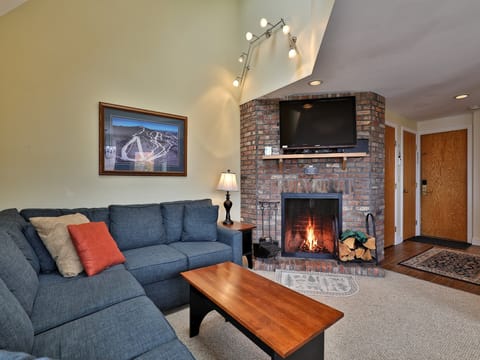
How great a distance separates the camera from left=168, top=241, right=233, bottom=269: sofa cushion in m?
2.24

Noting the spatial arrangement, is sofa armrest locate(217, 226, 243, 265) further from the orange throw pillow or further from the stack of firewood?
the stack of firewood

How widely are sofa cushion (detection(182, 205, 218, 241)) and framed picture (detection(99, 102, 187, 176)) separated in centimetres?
64

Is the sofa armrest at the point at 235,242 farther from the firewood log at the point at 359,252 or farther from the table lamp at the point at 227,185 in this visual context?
the firewood log at the point at 359,252

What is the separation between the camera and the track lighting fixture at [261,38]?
8.54 ft

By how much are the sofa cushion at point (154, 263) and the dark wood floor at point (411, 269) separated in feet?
8.72

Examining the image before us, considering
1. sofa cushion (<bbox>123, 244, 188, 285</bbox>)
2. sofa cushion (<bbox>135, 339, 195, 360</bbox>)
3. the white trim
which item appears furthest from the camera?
the white trim

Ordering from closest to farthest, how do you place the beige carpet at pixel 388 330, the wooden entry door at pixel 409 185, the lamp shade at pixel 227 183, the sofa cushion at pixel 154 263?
1. the beige carpet at pixel 388 330
2. the sofa cushion at pixel 154 263
3. the lamp shade at pixel 227 183
4. the wooden entry door at pixel 409 185

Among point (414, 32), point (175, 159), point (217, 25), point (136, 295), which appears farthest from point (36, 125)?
point (414, 32)

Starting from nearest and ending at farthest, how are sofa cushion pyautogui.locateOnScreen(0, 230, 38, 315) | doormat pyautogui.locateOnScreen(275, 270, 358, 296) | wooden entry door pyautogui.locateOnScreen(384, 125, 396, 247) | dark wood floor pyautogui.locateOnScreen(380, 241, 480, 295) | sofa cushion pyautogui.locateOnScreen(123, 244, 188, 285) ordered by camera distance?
sofa cushion pyautogui.locateOnScreen(0, 230, 38, 315) → sofa cushion pyautogui.locateOnScreen(123, 244, 188, 285) → doormat pyautogui.locateOnScreen(275, 270, 358, 296) → dark wood floor pyautogui.locateOnScreen(380, 241, 480, 295) → wooden entry door pyautogui.locateOnScreen(384, 125, 396, 247)

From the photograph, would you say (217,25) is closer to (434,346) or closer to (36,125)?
(36,125)

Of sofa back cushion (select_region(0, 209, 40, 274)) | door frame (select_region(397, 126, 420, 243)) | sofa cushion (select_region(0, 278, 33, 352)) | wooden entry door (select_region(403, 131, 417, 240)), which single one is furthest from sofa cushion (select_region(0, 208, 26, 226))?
wooden entry door (select_region(403, 131, 417, 240))

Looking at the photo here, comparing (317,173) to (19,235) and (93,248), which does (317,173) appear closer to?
(93,248)

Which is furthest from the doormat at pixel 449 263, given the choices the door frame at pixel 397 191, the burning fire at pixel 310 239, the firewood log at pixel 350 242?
the burning fire at pixel 310 239

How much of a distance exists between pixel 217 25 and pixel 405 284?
411 centimetres
